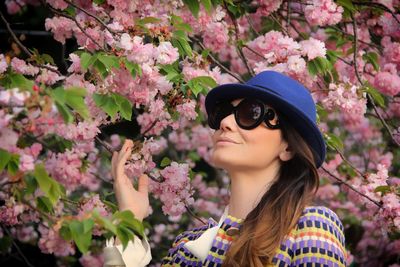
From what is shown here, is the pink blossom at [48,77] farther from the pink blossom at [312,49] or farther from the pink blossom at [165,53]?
the pink blossom at [312,49]

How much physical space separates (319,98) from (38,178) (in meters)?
2.64

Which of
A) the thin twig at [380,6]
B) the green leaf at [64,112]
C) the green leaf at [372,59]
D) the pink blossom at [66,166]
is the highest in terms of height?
the green leaf at [64,112]

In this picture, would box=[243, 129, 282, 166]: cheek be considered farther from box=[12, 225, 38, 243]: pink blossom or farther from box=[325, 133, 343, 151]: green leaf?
box=[12, 225, 38, 243]: pink blossom

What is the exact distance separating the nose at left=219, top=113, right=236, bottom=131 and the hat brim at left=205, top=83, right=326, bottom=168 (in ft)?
0.28

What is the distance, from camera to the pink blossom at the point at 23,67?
4012 mm

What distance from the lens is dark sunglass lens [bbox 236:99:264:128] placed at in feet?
10.7

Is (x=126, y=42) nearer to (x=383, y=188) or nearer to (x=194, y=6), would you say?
(x=194, y=6)

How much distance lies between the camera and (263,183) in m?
3.30

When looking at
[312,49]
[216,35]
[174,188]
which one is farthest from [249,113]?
[216,35]

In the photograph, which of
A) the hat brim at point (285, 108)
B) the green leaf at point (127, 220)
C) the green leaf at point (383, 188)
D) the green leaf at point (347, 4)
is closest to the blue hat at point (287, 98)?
the hat brim at point (285, 108)

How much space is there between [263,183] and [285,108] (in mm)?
298

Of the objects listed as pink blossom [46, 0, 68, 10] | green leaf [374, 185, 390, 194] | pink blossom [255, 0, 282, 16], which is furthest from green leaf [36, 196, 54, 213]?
pink blossom [255, 0, 282, 16]

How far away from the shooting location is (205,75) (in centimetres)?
411

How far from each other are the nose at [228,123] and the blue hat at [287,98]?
86 mm
